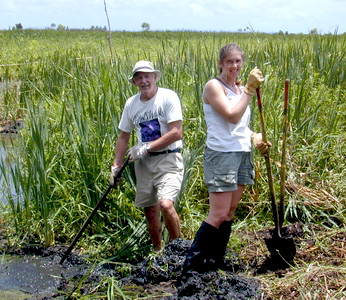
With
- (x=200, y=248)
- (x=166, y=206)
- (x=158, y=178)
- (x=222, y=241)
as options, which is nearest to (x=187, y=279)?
(x=200, y=248)

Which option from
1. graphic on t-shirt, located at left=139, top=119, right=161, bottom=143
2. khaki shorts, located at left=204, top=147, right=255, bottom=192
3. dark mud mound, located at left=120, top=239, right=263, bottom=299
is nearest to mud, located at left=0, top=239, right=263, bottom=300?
dark mud mound, located at left=120, top=239, right=263, bottom=299

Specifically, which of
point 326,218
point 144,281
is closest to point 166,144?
point 144,281

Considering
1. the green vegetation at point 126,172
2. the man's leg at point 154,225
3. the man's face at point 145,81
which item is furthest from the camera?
the green vegetation at point 126,172

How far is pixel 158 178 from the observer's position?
12.2 ft

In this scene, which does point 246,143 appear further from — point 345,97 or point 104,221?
point 345,97

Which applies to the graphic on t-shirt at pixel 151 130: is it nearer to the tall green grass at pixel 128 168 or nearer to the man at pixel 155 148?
the man at pixel 155 148

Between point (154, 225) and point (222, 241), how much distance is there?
1.78 feet

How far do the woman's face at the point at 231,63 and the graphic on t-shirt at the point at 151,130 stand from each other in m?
0.70

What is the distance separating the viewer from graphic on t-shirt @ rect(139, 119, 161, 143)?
366cm

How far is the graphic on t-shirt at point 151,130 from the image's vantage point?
3.66 metres

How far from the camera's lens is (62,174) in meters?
4.66

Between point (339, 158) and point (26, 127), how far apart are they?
3.09m

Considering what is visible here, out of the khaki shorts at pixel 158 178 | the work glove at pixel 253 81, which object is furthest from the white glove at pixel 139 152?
the work glove at pixel 253 81

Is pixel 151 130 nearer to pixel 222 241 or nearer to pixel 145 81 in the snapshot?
pixel 145 81
